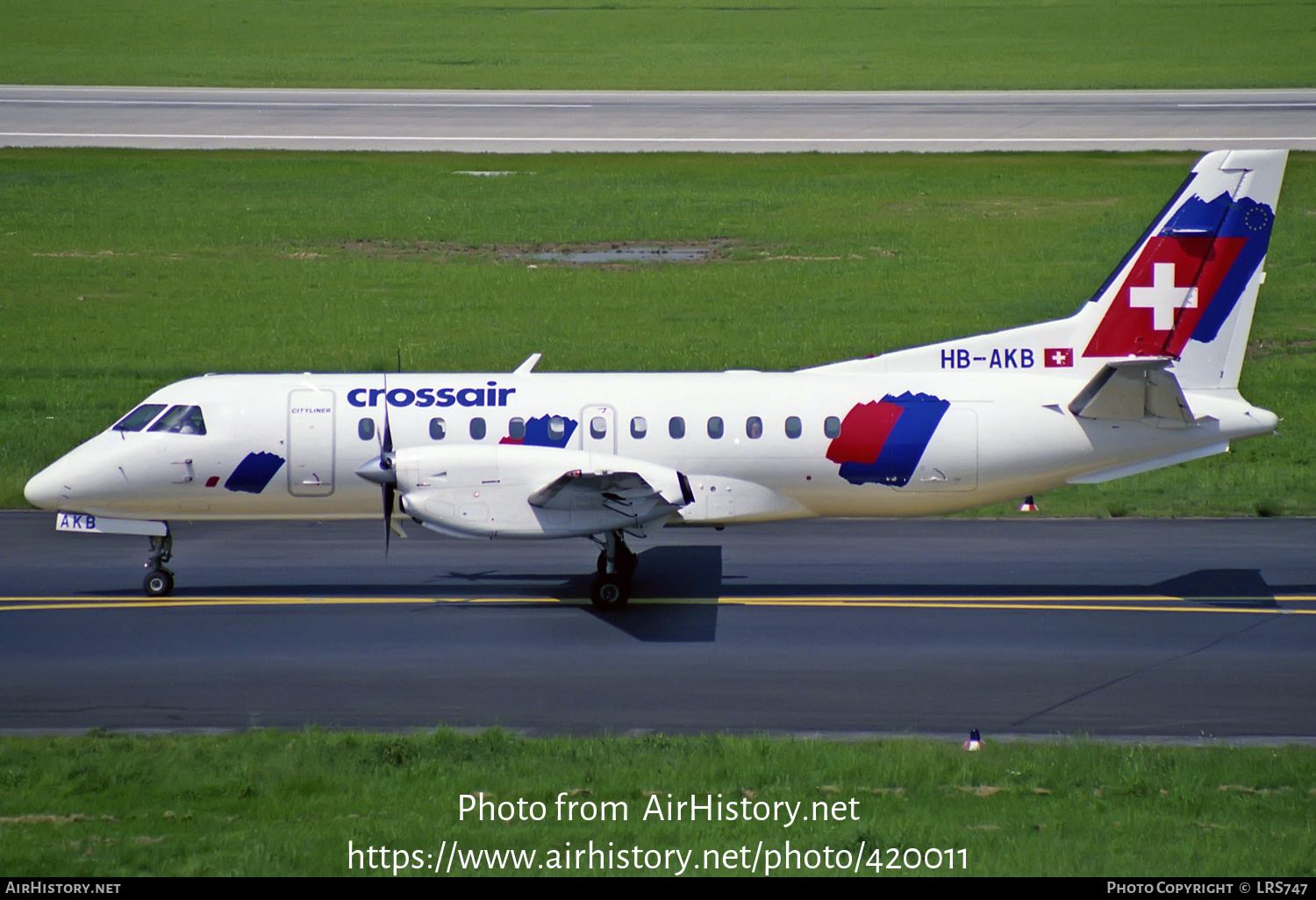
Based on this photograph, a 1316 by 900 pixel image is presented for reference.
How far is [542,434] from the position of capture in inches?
800

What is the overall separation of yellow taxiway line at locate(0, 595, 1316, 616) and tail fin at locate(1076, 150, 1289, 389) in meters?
3.18

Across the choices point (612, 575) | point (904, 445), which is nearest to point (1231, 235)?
point (904, 445)

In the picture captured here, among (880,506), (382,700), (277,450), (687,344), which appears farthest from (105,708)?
(687,344)

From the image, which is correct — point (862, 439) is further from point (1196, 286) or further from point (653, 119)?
point (653, 119)

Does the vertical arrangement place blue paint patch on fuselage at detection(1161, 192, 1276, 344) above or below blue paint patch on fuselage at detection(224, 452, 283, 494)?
above

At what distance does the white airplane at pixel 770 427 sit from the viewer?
20.2 meters

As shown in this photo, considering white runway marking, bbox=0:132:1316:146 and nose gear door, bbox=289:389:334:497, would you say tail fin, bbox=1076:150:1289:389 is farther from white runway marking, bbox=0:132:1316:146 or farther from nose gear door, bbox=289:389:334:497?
white runway marking, bbox=0:132:1316:146

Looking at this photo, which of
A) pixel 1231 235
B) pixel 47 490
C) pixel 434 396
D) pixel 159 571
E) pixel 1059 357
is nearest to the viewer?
pixel 47 490

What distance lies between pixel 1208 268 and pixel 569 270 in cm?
2601

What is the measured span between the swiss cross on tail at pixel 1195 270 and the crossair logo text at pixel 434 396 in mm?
9133

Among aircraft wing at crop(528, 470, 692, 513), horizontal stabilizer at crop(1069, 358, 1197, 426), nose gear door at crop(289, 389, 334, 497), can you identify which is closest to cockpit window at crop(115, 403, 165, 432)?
nose gear door at crop(289, 389, 334, 497)

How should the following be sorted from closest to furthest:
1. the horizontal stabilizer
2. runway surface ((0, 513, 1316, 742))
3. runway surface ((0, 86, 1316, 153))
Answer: runway surface ((0, 513, 1316, 742))
the horizontal stabilizer
runway surface ((0, 86, 1316, 153))

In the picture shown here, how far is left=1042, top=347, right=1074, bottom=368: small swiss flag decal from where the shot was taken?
69.8 ft

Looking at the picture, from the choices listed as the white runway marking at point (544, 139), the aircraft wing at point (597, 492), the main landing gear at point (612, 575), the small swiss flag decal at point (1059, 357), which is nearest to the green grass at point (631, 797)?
the aircraft wing at point (597, 492)
